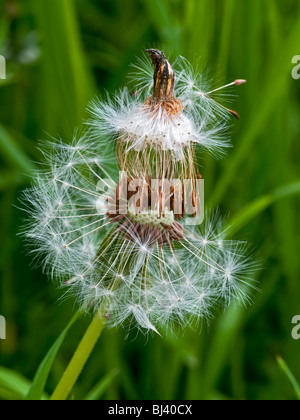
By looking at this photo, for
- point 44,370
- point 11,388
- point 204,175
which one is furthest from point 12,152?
point 44,370

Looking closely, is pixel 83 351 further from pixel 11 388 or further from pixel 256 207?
pixel 256 207

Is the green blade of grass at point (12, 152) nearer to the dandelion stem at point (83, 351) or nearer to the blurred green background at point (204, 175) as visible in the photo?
the blurred green background at point (204, 175)

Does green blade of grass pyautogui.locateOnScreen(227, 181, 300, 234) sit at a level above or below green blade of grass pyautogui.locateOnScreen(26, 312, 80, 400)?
above

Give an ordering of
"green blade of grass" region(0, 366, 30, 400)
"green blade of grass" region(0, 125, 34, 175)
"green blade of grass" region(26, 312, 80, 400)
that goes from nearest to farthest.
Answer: "green blade of grass" region(26, 312, 80, 400), "green blade of grass" region(0, 366, 30, 400), "green blade of grass" region(0, 125, 34, 175)

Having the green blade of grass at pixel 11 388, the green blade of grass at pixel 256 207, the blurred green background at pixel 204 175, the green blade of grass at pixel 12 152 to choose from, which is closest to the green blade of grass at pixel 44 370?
the green blade of grass at pixel 11 388

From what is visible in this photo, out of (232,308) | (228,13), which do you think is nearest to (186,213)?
(232,308)

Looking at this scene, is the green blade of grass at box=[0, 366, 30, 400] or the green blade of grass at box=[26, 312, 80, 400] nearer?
the green blade of grass at box=[26, 312, 80, 400]

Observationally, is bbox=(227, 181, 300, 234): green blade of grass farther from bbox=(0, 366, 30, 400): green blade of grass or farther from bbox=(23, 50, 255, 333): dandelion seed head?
bbox=(0, 366, 30, 400): green blade of grass

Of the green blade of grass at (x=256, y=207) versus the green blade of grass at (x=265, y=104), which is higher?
the green blade of grass at (x=265, y=104)

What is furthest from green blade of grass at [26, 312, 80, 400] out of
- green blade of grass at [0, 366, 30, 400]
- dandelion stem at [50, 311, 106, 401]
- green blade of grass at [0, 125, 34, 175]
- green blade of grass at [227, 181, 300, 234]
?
green blade of grass at [0, 125, 34, 175]
